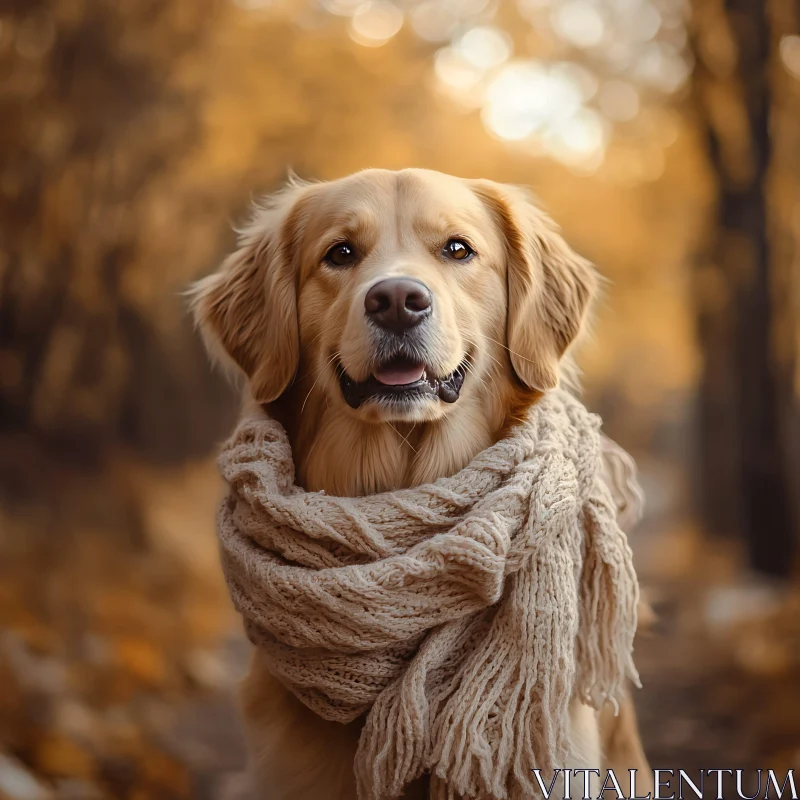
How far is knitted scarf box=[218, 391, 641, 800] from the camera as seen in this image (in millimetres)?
1239

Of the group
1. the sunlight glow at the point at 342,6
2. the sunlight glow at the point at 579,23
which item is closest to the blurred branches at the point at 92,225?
the sunlight glow at the point at 342,6

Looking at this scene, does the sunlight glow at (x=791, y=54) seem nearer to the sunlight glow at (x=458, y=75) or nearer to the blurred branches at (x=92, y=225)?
the sunlight glow at (x=458, y=75)

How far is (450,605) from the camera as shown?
1273 mm

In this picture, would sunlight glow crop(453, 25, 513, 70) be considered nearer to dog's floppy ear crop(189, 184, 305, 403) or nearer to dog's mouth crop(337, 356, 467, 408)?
dog's floppy ear crop(189, 184, 305, 403)

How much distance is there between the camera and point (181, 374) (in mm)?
3406

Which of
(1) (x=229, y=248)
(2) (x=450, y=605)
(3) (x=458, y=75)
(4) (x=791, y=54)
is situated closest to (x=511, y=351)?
(2) (x=450, y=605)

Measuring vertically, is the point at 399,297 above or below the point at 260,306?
above

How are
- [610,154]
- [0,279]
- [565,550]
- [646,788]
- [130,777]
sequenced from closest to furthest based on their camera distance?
1. [565,550]
2. [646,788]
3. [130,777]
4. [0,279]
5. [610,154]

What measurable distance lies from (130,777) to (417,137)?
2801 millimetres

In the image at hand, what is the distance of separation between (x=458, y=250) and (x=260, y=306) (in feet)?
1.34

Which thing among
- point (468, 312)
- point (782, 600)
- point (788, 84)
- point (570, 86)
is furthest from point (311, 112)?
point (782, 600)

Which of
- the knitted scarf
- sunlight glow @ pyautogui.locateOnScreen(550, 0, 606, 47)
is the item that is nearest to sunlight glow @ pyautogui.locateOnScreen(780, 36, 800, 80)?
sunlight glow @ pyautogui.locateOnScreen(550, 0, 606, 47)

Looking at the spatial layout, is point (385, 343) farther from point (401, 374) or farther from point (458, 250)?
point (458, 250)

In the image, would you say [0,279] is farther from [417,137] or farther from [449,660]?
[449,660]
